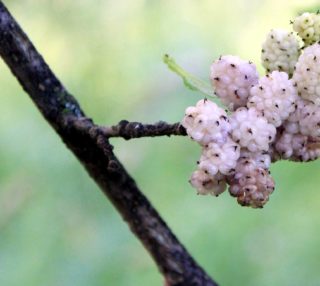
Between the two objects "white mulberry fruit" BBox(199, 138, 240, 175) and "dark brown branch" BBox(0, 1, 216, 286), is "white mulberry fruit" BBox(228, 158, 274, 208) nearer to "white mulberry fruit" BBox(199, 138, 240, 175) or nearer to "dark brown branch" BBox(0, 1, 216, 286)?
"white mulberry fruit" BBox(199, 138, 240, 175)

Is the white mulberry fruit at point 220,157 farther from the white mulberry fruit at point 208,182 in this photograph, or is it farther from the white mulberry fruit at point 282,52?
the white mulberry fruit at point 282,52

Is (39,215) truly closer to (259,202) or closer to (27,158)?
(27,158)

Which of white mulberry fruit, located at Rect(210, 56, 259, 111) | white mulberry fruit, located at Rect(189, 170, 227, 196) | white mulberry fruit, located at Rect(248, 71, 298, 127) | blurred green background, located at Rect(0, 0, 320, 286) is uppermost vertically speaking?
blurred green background, located at Rect(0, 0, 320, 286)

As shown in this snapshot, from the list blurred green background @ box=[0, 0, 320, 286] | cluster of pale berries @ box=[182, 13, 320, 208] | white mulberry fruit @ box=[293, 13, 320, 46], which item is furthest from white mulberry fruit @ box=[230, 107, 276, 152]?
blurred green background @ box=[0, 0, 320, 286]

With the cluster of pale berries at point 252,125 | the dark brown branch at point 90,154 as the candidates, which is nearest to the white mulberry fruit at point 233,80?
the cluster of pale berries at point 252,125

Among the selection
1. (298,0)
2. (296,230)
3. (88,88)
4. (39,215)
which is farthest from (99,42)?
(298,0)
